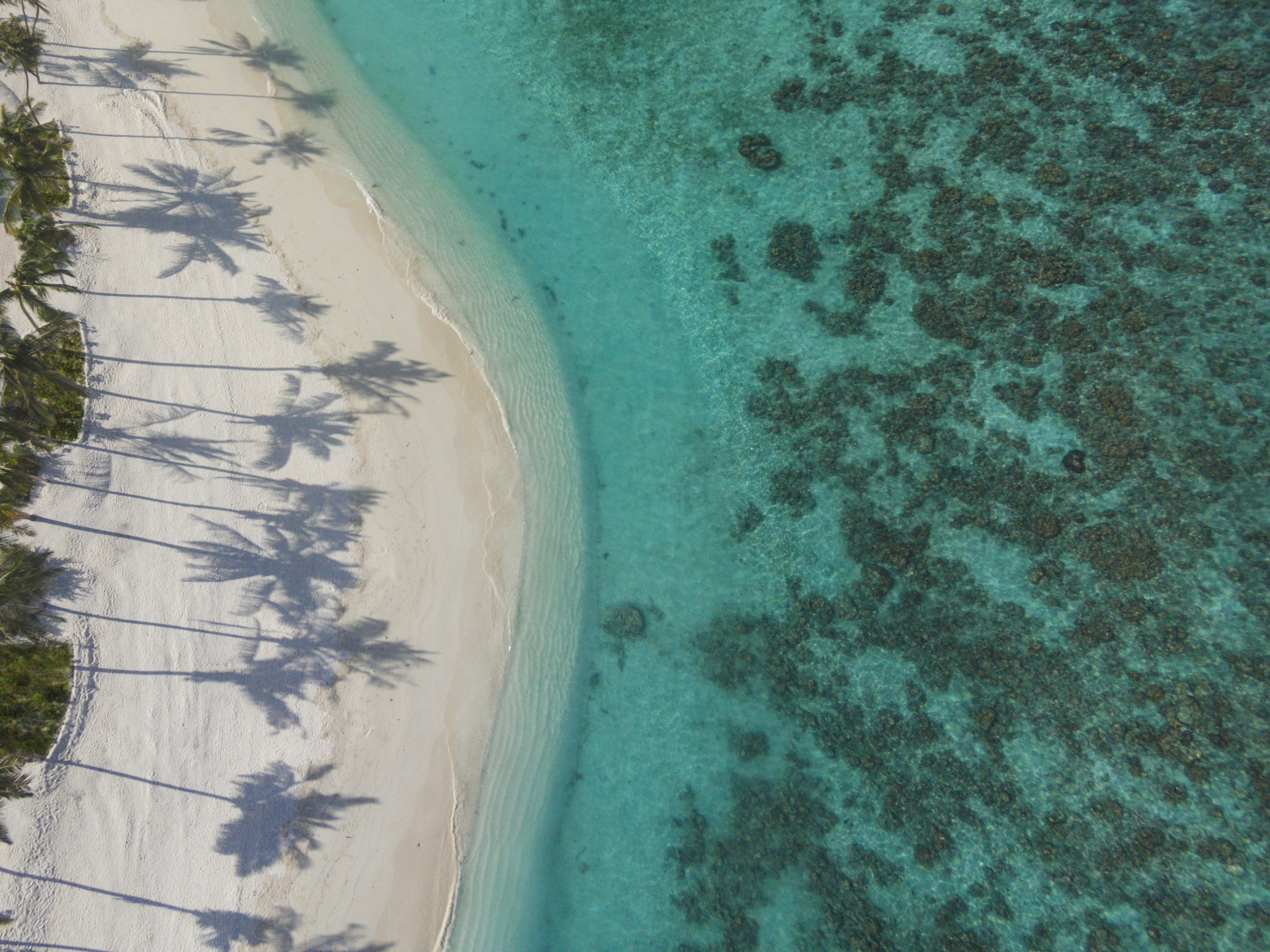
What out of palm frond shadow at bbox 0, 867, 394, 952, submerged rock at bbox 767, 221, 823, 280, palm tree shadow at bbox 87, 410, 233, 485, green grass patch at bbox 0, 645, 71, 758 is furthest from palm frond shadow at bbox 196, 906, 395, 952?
submerged rock at bbox 767, 221, 823, 280

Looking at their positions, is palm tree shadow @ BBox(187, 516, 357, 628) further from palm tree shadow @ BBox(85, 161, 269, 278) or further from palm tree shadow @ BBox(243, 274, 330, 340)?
palm tree shadow @ BBox(85, 161, 269, 278)

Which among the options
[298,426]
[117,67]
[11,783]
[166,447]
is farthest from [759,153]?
[11,783]

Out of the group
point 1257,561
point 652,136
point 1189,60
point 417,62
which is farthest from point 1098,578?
point 417,62

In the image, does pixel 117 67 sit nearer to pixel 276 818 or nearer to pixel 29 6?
pixel 29 6

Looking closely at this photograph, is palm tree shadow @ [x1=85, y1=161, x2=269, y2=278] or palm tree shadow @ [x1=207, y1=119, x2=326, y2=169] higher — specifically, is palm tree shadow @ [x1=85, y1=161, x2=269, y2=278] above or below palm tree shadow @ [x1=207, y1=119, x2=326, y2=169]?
below

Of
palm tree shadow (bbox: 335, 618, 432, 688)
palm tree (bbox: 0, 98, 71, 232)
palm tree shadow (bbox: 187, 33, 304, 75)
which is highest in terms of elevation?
palm tree shadow (bbox: 187, 33, 304, 75)

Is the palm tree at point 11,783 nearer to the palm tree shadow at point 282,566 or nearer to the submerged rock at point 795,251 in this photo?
the palm tree shadow at point 282,566

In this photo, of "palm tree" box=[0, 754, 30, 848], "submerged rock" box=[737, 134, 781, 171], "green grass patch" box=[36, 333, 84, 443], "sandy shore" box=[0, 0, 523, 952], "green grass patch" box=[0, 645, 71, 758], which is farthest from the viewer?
"submerged rock" box=[737, 134, 781, 171]
